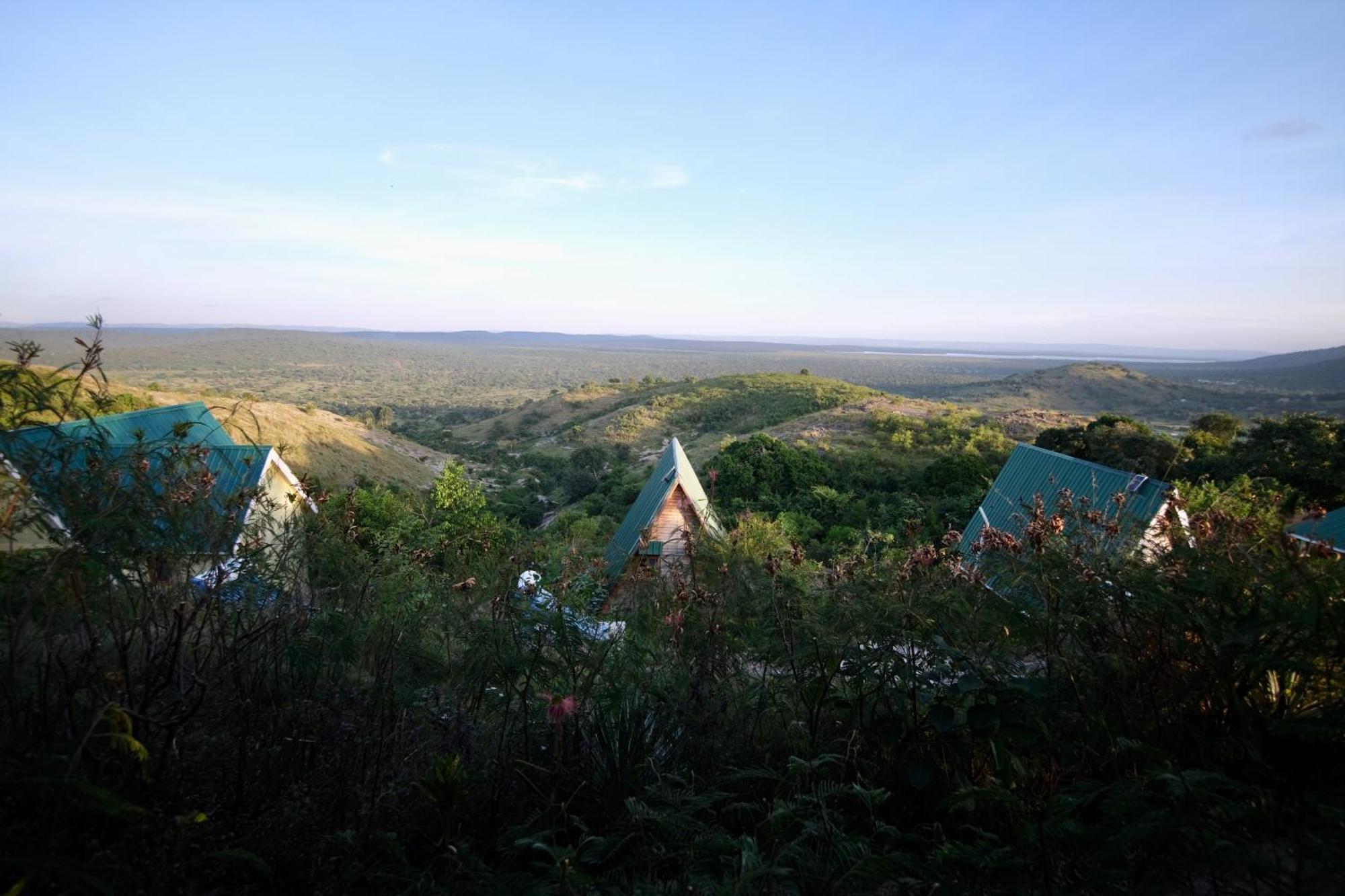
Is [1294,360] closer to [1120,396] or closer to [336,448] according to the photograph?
[1120,396]

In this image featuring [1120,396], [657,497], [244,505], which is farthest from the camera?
[1120,396]

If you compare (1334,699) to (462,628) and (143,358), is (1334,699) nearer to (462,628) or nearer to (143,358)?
(462,628)

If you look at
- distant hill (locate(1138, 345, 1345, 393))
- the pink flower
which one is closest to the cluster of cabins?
the pink flower

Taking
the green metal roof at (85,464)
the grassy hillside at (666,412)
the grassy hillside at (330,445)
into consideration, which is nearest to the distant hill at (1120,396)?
the grassy hillside at (666,412)

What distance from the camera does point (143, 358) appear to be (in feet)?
375

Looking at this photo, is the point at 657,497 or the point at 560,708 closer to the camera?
the point at 560,708

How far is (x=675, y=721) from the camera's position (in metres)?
3.55

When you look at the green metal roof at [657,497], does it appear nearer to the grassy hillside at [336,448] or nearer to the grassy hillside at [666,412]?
the grassy hillside at [336,448]

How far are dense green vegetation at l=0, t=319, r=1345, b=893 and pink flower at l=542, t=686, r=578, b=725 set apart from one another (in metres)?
0.01

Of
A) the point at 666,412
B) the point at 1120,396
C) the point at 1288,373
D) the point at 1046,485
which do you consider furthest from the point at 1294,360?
the point at 1046,485

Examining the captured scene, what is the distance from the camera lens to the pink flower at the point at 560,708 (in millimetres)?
3158

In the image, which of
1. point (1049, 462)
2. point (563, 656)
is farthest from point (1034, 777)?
point (1049, 462)

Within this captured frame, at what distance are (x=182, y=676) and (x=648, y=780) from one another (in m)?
2.24

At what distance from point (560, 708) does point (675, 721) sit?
2.23ft
